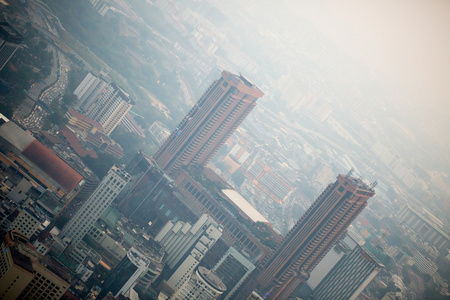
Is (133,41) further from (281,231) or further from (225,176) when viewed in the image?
(281,231)

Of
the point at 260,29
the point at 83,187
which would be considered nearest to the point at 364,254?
the point at 83,187

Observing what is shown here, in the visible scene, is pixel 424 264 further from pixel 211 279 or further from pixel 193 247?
pixel 211 279

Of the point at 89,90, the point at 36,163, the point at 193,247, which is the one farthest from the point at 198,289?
the point at 89,90

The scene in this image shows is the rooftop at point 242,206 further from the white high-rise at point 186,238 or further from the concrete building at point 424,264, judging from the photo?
the concrete building at point 424,264

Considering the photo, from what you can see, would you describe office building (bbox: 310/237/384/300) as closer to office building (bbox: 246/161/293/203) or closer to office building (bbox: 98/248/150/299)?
office building (bbox: 246/161/293/203)

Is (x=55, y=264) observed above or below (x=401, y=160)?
below
